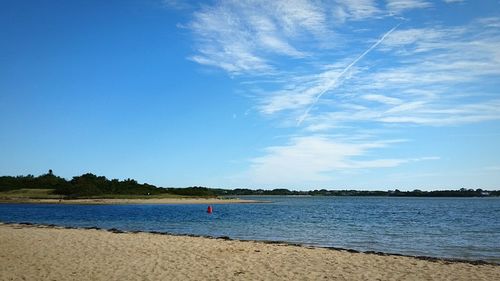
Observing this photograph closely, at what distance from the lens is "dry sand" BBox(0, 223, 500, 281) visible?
14.2 m

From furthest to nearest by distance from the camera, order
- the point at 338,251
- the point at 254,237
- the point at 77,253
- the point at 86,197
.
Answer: the point at 86,197 < the point at 254,237 < the point at 338,251 < the point at 77,253

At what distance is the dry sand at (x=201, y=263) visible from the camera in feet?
46.5

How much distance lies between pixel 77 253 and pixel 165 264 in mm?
4765

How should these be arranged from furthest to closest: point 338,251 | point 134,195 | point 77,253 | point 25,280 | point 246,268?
point 134,195 < point 338,251 < point 77,253 < point 246,268 < point 25,280

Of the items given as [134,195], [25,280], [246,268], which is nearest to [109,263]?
[25,280]

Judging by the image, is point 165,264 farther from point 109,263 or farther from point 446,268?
point 446,268

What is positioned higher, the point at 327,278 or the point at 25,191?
the point at 25,191

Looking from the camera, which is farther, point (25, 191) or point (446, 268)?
point (25, 191)

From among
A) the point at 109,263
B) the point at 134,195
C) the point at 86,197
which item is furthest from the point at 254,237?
the point at 134,195

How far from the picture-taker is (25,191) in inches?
4628

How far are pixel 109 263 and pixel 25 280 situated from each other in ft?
12.0

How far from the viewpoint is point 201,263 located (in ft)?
54.1

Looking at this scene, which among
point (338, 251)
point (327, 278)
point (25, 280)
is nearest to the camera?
point (25, 280)

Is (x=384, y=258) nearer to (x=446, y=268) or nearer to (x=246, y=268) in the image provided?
(x=446, y=268)
